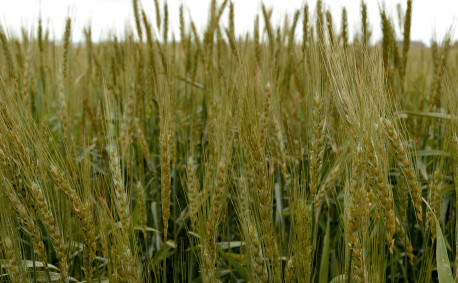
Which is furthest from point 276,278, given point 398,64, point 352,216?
point 398,64

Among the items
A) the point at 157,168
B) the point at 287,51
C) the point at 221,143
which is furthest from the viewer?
the point at 287,51

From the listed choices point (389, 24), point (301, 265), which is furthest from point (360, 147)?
point (389, 24)

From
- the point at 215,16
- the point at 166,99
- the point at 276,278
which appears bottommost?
the point at 276,278

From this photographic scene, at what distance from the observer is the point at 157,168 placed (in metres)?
2.08

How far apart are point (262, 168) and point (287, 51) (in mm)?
1594

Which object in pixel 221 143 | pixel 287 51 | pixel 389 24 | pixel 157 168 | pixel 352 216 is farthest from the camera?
pixel 287 51

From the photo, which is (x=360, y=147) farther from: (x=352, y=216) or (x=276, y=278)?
(x=276, y=278)

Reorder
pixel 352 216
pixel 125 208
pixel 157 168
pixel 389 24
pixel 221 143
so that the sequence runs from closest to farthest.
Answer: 1. pixel 352 216
2. pixel 125 208
3. pixel 221 143
4. pixel 389 24
5. pixel 157 168

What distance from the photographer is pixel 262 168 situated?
886 millimetres

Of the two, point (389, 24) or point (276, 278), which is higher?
point (389, 24)

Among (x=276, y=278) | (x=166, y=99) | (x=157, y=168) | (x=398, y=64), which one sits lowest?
(x=276, y=278)

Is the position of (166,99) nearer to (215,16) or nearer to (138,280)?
(138,280)

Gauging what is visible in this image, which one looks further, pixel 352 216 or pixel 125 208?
pixel 125 208

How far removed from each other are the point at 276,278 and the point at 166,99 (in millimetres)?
611
